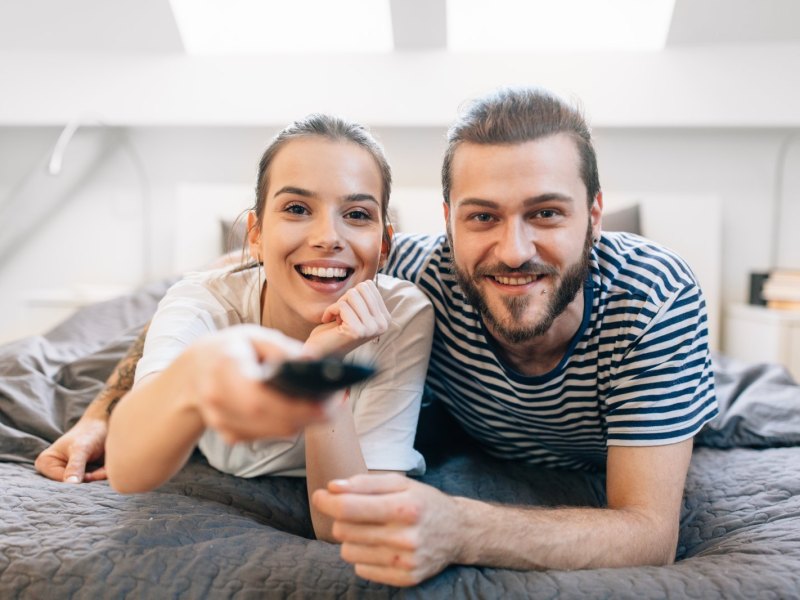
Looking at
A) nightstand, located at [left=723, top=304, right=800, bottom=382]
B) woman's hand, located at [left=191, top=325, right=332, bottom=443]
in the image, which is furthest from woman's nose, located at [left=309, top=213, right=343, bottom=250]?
nightstand, located at [left=723, top=304, right=800, bottom=382]

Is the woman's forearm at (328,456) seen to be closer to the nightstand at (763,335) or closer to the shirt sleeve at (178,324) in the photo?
the shirt sleeve at (178,324)

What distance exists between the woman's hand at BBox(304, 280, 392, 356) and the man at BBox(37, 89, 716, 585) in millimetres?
220

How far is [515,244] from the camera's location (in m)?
1.16

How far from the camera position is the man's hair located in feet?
4.01

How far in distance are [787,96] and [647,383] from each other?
2386 millimetres

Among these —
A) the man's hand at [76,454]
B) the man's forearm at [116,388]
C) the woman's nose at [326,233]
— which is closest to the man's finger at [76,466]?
the man's hand at [76,454]

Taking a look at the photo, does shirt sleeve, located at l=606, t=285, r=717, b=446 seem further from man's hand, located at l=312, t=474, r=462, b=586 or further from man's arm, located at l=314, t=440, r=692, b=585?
man's hand, located at l=312, t=474, r=462, b=586

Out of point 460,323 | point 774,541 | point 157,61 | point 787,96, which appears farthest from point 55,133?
point 774,541

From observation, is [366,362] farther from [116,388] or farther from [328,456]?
[116,388]

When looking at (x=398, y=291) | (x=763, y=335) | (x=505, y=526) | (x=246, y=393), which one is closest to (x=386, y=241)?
(x=398, y=291)

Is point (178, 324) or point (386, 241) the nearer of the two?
point (178, 324)

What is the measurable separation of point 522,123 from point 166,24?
256 cm

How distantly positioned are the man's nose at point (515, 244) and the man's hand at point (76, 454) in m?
0.81

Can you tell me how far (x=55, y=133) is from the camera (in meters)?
3.56
